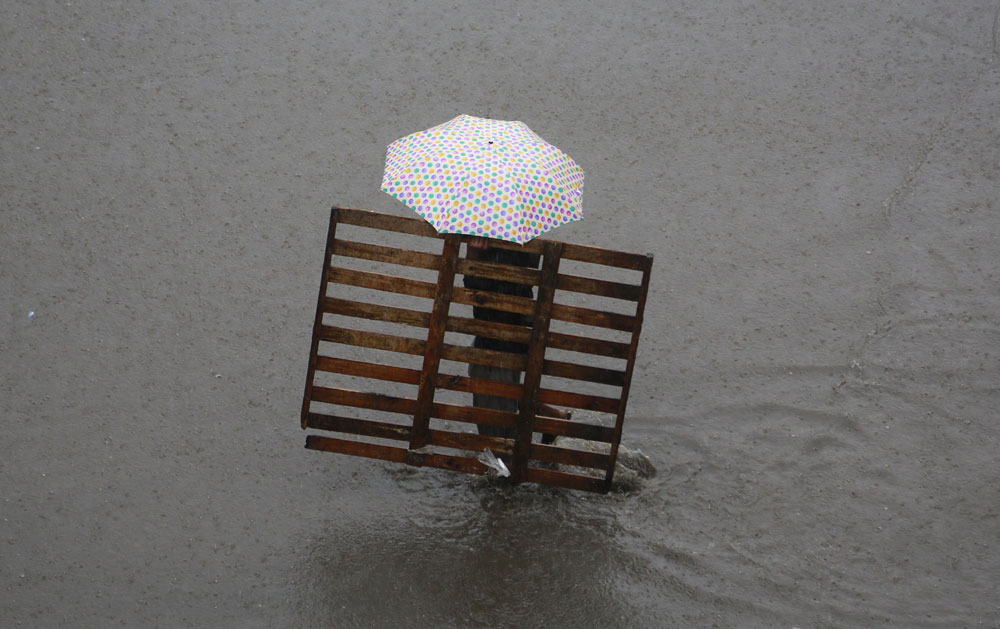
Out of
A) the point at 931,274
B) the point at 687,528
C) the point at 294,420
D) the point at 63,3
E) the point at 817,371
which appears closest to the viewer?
the point at 687,528

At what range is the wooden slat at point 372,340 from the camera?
4211mm

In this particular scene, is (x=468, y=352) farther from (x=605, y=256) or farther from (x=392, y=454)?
(x=605, y=256)

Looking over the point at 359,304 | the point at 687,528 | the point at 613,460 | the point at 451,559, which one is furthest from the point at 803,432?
the point at 359,304

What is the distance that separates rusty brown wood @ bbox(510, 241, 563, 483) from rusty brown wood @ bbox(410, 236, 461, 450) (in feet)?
1.28

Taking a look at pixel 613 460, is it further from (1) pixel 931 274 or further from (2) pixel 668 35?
(2) pixel 668 35

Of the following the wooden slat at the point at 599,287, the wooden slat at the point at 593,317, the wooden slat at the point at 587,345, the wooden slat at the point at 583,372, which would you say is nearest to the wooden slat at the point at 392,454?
the wooden slat at the point at 583,372

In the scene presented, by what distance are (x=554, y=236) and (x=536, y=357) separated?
1761 mm

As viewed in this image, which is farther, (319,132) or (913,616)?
(319,132)

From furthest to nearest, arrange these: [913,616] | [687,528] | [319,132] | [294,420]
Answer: [319,132] < [294,420] < [687,528] < [913,616]

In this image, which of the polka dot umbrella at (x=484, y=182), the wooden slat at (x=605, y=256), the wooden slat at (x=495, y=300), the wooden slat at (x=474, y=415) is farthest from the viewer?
the wooden slat at (x=474, y=415)

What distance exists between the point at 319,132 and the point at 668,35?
2.85m

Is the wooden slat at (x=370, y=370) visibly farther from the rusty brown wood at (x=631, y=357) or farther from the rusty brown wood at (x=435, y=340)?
the rusty brown wood at (x=631, y=357)

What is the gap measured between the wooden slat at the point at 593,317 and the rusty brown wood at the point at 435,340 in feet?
1.59

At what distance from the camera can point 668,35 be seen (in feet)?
24.0
